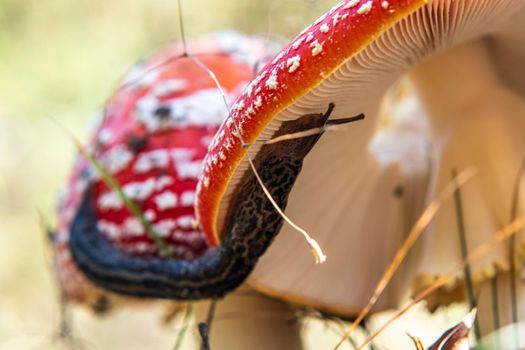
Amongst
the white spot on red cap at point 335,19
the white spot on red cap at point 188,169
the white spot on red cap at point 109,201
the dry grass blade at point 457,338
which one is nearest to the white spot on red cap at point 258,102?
the white spot on red cap at point 335,19

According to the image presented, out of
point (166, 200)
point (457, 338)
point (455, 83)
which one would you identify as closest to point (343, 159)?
point (455, 83)

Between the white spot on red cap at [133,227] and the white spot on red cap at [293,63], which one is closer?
the white spot on red cap at [293,63]

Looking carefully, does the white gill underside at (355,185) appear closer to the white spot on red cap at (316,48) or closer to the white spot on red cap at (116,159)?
the white spot on red cap at (316,48)

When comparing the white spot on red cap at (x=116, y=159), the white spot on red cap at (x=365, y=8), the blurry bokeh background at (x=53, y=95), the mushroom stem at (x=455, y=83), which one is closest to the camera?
the white spot on red cap at (x=365, y=8)

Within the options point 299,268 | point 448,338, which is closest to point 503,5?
point 448,338

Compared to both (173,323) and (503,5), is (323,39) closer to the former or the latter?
(503,5)

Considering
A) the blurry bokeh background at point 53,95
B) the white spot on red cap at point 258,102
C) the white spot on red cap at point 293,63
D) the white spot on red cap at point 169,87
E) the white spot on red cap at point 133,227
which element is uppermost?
the blurry bokeh background at point 53,95

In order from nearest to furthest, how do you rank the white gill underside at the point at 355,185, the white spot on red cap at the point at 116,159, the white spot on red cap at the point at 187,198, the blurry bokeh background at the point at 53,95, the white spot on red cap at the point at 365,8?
1. the white spot on red cap at the point at 365,8
2. the white gill underside at the point at 355,185
3. the white spot on red cap at the point at 187,198
4. the white spot on red cap at the point at 116,159
5. the blurry bokeh background at the point at 53,95

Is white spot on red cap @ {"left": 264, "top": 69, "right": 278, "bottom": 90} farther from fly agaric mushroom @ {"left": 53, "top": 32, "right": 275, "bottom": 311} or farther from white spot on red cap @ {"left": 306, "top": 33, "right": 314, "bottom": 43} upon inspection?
fly agaric mushroom @ {"left": 53, "top": 32, "right": 275, "bottom": 311}

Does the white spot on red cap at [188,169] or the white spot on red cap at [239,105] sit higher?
the white spot on red cap at [188,169]
